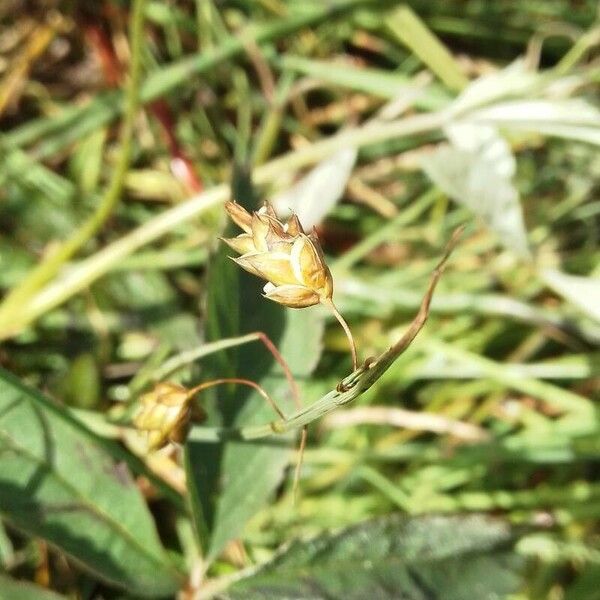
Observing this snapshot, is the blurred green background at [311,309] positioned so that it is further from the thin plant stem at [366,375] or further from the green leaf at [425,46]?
the thin plant stem at [366,375]

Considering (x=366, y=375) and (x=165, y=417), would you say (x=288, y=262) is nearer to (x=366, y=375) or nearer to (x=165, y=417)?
(x=366, y=375)

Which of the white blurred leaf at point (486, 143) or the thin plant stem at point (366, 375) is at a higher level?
the thin plant stem at point (366, 375)

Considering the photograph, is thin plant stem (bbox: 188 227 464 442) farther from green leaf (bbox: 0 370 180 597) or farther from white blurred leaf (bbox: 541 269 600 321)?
white blurred leaf (bbox: 541 269 600 321)

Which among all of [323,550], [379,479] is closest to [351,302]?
[379,479]

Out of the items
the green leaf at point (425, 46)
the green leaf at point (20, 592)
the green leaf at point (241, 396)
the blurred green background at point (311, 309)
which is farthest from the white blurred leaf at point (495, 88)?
the green leaf at point (20, 592)

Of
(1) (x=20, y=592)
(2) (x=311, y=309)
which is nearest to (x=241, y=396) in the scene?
(2) (x=311, y=309)

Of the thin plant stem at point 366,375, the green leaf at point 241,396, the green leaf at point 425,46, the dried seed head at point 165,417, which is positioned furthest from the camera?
the green leaf at point 425,46

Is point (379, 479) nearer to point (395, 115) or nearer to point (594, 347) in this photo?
point (594, 347)

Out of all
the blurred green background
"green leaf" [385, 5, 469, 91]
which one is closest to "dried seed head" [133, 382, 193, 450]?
the blurred green background
